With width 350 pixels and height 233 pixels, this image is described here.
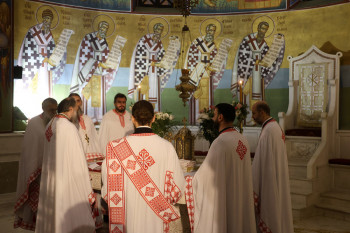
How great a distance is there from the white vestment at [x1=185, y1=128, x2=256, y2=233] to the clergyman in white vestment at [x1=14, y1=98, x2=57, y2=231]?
2434 mm

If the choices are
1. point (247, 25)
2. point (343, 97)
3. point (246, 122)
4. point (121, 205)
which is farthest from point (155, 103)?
point (121, 205)

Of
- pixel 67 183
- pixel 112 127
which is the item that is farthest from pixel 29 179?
pixel 112 127

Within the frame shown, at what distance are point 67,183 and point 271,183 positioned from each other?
213 centimetres

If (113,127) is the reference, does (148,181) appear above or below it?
below

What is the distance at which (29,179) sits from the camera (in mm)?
4977

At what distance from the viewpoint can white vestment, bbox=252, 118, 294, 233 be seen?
14.0ft

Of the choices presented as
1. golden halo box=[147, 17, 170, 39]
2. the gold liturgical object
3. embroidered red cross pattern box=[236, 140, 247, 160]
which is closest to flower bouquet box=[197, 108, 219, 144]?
the gold liturgical object

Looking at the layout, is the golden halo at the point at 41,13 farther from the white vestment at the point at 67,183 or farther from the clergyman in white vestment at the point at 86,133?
the white vestment at the point at 67,183

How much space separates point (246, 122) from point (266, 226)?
5.04m

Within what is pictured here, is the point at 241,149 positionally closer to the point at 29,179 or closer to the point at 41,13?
the point at 29,179

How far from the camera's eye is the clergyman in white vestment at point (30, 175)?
5.02m

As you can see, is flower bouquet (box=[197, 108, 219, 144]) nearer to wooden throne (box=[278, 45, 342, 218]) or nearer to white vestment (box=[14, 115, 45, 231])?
white vestment (box=[14, 115, 45, 231])

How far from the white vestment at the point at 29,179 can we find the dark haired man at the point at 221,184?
2.44 metres

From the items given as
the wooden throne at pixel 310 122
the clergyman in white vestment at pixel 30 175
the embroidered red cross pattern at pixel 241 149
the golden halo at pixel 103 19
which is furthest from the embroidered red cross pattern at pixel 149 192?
the golden halo at pixel 103 19
